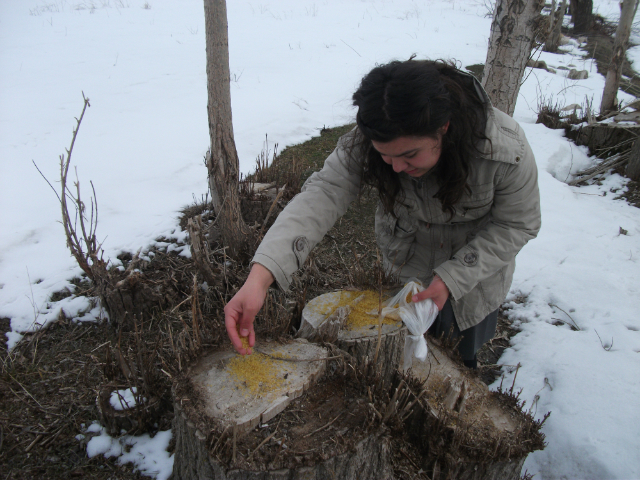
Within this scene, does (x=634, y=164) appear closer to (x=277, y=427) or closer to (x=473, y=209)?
(x=473, y=209)

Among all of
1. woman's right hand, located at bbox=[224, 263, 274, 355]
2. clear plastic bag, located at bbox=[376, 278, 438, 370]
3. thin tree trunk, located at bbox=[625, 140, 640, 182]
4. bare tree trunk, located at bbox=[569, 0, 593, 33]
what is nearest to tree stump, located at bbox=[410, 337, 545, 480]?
clear plastic bag, located at bbox=[376, 278, 438, 370]

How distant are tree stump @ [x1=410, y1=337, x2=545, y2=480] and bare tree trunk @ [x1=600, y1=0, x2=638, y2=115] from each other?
5.73 m

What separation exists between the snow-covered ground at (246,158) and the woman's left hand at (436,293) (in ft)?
1.90

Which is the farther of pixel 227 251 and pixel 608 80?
pixel 608 80

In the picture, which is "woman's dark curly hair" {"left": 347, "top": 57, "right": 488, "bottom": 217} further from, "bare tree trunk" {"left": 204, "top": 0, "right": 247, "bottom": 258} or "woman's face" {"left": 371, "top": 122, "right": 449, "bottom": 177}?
"bare tree trunk" {"left": 204, "top": 0, "right": 247, "bottom": 258}

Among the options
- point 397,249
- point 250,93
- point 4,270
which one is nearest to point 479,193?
point 397,249

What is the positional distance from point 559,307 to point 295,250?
2230mm

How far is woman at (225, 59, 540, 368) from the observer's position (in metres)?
1.34

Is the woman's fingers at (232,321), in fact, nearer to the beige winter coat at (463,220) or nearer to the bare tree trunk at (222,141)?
the beige winter coat at (463,220)

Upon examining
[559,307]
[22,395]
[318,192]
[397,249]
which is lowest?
[559,307]

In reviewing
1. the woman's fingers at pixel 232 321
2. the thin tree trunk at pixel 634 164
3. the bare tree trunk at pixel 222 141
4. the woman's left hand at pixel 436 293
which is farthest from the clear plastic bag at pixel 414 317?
the thin tree trunk at pixel 634 164

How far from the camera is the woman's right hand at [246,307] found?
1376 mm

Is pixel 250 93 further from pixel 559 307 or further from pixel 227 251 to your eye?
pixel 559 307

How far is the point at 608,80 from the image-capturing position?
5.77 m
